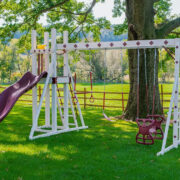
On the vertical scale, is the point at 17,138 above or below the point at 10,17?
below

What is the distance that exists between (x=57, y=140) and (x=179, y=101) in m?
3.03

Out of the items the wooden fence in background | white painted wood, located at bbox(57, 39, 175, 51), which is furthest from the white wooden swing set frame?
the wooden fence in background

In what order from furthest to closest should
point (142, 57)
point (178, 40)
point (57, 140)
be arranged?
1. point (142, 57)
2. point (57, 140)
3. point (178, 40)

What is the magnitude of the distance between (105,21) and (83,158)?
1133cm

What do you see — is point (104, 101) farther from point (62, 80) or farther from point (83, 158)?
point (83, 158)

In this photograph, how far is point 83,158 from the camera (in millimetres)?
5598

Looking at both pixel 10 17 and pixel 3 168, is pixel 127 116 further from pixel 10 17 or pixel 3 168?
pixel 10 17

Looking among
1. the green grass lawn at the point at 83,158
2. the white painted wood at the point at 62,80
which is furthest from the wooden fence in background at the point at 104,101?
the green grass lawn at the point at 83,158

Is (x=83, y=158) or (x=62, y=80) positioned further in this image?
(x=62, y=80)

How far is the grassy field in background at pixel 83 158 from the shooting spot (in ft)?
15.4

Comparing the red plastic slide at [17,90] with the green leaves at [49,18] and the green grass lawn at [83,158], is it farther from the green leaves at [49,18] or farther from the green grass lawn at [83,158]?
the green leaves at [49,18]

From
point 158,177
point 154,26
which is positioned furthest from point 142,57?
point 158,177

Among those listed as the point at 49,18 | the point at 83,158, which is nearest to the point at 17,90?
the point at 83,158

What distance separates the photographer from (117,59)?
60125mm
